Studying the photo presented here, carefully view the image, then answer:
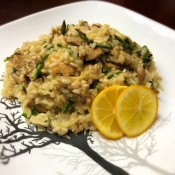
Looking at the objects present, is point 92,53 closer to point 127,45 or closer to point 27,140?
point 127,45

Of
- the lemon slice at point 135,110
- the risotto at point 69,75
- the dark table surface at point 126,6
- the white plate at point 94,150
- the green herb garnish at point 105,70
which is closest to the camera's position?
the white plate at point 94,150

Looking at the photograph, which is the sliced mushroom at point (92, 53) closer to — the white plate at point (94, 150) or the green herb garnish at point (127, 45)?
the green herb garnish at point (127, 45)

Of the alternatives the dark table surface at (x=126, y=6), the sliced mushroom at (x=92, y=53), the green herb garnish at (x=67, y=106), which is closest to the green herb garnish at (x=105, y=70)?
the sliced mushroom at (x=92, y=53)

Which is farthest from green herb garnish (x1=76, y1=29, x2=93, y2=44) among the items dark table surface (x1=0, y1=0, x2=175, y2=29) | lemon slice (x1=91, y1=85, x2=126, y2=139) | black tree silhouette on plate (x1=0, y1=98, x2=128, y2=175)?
dark table surface (x1=0, y1=0, x2=175, y2=29)

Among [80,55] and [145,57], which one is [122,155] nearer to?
[80,55]

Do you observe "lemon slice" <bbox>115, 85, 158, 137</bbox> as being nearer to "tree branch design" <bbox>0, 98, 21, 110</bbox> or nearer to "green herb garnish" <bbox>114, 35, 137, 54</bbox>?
"green herb garnish" <bbox>114, 35, 137, 54</bbox>

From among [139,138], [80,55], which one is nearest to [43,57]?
[80,55]
